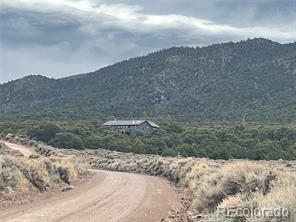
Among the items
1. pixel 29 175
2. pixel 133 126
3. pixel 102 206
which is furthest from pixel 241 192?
pixel 133 126

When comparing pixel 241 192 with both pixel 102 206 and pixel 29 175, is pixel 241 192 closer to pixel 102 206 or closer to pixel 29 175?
pixel 102 206

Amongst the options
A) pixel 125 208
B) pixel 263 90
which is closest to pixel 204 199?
pixel 125 208

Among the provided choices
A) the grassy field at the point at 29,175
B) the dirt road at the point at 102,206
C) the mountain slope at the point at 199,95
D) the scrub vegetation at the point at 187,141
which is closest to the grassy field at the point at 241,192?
the dirt road at the point at 102,206

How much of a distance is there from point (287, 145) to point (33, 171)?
202 feet

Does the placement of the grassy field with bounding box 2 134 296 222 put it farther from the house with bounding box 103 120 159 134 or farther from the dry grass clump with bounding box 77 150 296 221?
the house with bounding box 103 120 159 134

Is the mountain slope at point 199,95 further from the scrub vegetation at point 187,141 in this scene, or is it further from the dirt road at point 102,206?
the dirt road at point 102,206

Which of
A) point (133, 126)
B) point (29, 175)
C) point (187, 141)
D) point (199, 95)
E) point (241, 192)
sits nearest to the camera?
point (241, 192)

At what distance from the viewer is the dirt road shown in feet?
56.4

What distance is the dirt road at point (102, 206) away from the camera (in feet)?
56.4

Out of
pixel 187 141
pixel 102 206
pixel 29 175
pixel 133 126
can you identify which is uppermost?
pixel 29 175

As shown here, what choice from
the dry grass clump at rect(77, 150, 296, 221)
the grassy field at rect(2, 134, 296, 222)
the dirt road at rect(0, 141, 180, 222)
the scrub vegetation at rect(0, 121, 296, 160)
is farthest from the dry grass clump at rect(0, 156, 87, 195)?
the scrub vegetation at rect(0, 121, 296, 160)

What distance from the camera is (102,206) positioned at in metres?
20.4

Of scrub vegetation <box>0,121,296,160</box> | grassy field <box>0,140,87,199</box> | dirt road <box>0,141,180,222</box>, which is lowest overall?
scrub vegetation <box>0,121,296,160</box>

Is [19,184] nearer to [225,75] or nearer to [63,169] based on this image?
[63,169]
